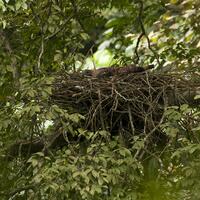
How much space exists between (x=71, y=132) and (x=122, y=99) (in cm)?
40

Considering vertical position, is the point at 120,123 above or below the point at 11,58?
below

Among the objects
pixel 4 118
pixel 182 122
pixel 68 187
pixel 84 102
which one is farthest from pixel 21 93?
pixel 182 122

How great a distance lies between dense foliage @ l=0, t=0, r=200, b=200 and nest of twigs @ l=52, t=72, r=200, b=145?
104mm

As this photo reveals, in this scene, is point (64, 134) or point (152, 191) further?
point (64, 134)

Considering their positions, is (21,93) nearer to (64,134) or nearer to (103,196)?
(64,134)

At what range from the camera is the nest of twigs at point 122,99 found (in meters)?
3.53

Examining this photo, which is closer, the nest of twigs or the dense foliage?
the dense foliage

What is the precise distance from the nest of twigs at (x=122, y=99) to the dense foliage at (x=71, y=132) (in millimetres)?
104

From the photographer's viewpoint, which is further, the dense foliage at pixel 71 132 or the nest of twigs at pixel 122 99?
the nest of twigs at pixel 122 99

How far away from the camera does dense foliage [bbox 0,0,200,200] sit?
303 centimetres

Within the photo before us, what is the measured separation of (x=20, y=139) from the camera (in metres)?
3.73

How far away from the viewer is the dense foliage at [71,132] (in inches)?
119

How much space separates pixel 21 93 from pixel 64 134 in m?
0.31

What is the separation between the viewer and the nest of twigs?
3529 mm
